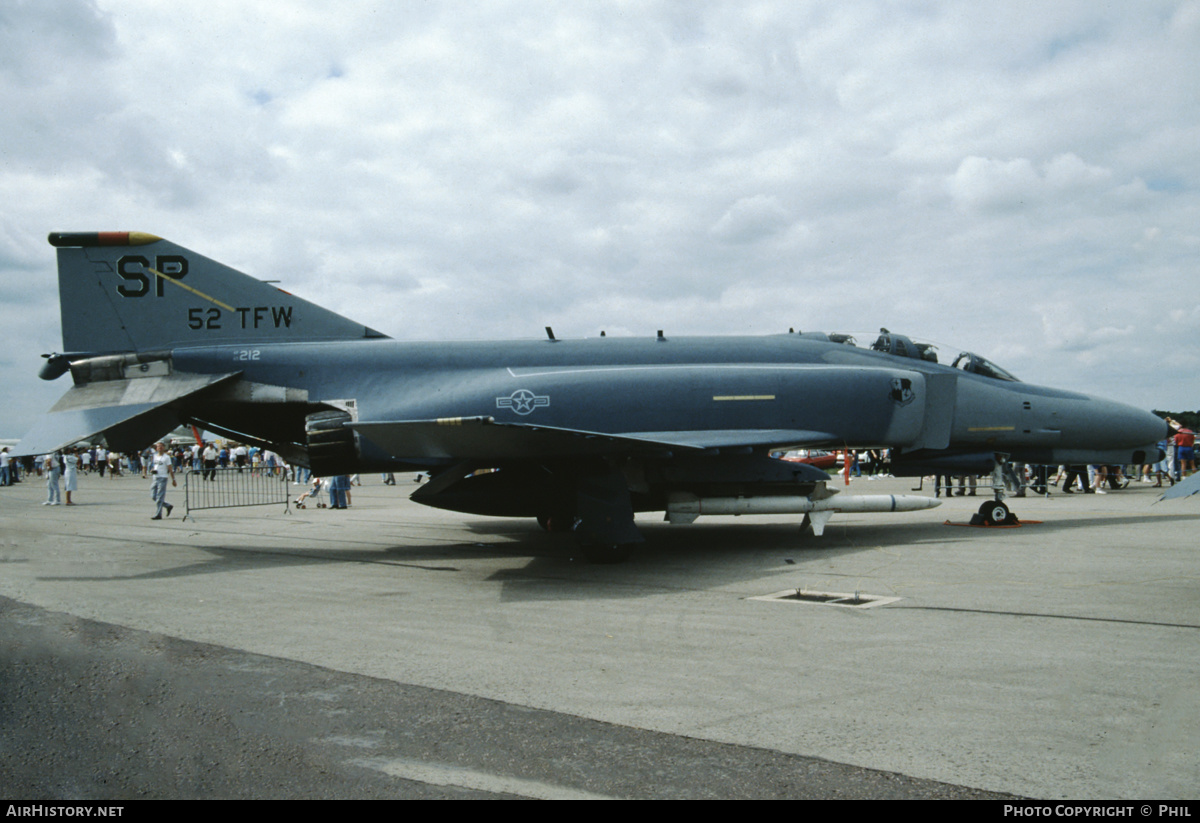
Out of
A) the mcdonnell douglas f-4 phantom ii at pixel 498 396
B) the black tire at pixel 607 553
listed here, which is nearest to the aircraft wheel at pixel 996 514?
the mcdonnell douglas f-4 phantom ii at pixel 498 396

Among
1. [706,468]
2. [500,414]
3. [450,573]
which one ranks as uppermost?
[500,414]

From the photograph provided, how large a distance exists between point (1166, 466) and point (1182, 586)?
76.1 feet

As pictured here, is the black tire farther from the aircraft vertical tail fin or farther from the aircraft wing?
the aircraft vertical tail fin

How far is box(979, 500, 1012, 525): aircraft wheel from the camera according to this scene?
13484 mm

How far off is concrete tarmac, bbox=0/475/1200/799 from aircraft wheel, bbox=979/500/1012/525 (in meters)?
0.50

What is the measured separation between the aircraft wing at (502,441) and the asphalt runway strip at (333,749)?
11.1 feet

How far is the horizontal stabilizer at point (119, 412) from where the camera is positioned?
10336 millimetres

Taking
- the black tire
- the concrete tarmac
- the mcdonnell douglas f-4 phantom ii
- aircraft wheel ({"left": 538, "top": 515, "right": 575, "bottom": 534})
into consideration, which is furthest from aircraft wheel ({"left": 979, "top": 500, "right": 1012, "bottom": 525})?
aircraft wheel ({"left": 538, "top": 515, "right": 575, "bottom": 534})


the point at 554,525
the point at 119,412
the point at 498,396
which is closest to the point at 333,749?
the point at 498,396

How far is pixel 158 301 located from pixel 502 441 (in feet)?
20.6

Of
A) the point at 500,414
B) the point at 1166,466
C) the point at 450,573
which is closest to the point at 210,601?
the point at 450,573

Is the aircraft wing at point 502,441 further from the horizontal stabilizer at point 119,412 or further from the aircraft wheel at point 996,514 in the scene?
the aircraft wheel at point 996,514
